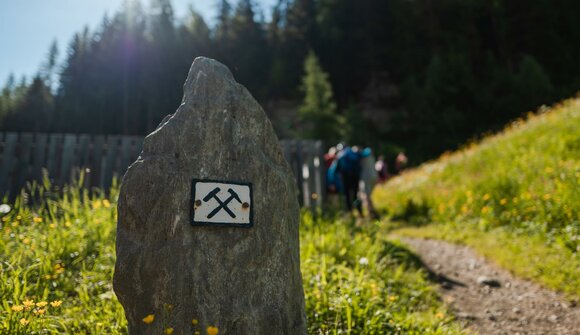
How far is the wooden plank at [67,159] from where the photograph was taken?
8.25 metres

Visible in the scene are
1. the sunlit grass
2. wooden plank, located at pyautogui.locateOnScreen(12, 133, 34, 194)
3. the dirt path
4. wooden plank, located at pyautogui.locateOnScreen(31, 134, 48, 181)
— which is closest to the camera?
the sunlit grass

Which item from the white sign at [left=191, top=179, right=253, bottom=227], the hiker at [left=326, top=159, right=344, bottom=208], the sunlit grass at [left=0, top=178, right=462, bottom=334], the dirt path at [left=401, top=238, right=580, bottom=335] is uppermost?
the hiker at [left=326, top=159, right=344, bottom=208]

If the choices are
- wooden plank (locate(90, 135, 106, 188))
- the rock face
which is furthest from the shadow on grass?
wooden plank (locate(90, 135, 106, 188))

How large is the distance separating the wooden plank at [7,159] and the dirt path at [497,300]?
8.18 meters

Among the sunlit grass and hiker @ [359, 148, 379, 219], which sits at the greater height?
hiker @ [359, 148, 379, 219]

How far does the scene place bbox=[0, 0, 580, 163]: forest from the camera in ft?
91.1

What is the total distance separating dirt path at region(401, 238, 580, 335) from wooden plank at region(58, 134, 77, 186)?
731 centimetres

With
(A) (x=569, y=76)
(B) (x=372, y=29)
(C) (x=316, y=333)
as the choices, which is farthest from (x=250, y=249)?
(B) (x=372, y=29)

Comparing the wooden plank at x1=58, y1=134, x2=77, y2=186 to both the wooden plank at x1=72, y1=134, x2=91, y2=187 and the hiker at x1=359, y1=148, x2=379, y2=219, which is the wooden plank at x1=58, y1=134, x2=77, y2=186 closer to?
the wooden plank at x1=72, y1=134, x2=91, y2=187

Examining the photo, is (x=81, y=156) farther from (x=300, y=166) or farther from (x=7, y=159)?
(x=300, y=166)

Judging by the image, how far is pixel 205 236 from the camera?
8.28ft

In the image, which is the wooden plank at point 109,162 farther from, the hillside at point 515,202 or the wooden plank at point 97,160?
the hillside at point 515,202

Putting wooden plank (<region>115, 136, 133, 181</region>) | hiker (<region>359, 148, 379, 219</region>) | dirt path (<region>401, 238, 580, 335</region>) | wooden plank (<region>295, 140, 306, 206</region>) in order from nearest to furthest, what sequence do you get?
dirt path (<region>401, 238, 580, 335</region>) → wooden plank (<region>115, 136, 133, 181</region>) → wooden plank (<region>295, 140, 306, 206</region>) → hiker (<region>359, 148, 379, 219</region>)

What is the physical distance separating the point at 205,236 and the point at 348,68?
39326 mm
